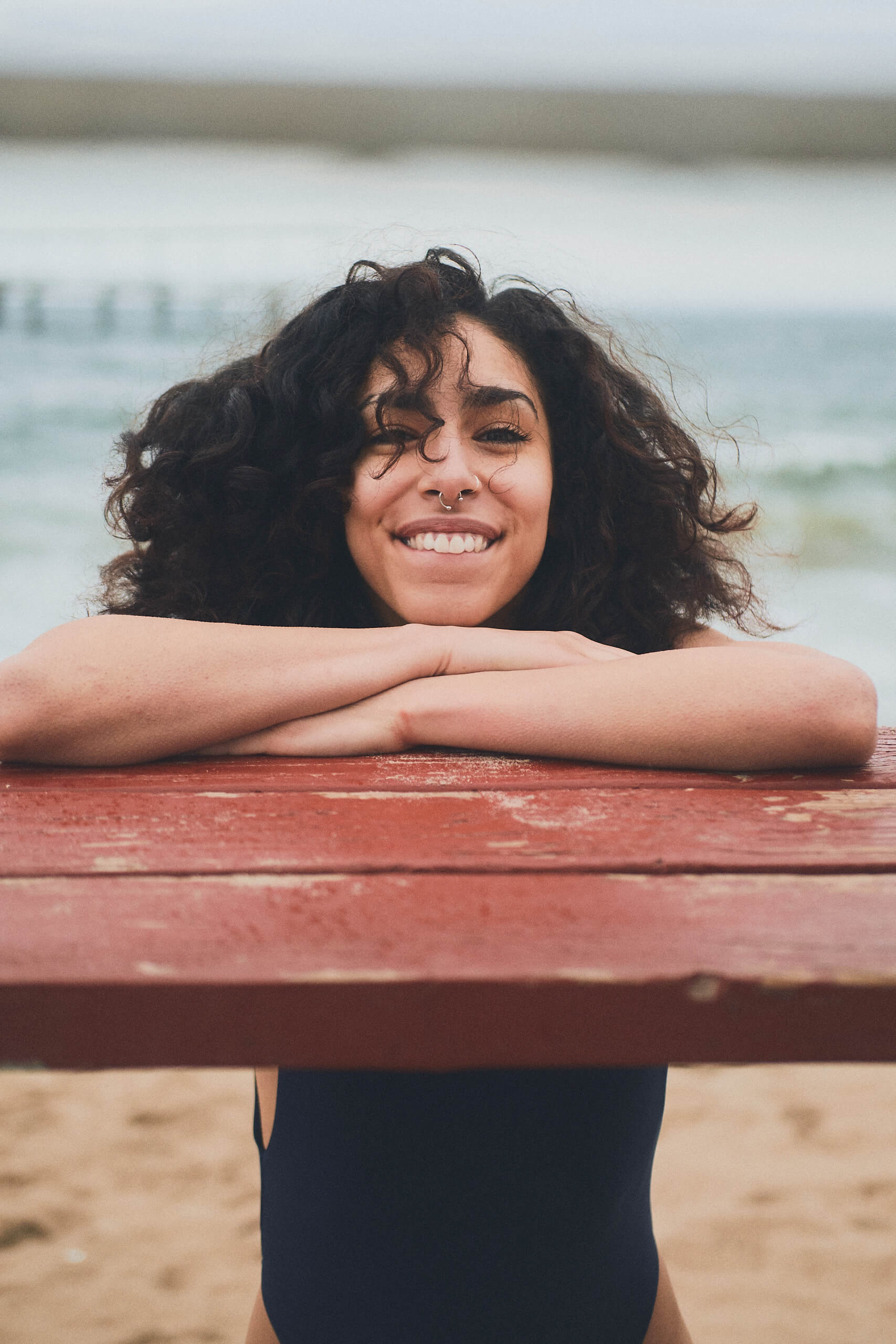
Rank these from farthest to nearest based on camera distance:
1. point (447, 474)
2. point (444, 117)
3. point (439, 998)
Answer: point (444, 117), point (447, 474), point (439, 998)

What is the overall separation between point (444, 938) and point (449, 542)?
3.44 feet

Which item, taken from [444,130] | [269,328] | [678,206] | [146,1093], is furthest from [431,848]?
[678,206]

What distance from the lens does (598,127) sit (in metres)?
13.4

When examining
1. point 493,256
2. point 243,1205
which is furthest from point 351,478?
point 493,256

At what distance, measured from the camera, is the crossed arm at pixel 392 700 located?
1090 mm

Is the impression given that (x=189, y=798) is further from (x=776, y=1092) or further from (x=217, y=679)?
(x=776, y=1092)

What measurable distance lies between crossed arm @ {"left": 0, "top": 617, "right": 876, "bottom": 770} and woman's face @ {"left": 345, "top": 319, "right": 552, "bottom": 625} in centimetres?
32

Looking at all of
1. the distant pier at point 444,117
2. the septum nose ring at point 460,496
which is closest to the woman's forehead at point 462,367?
the septum nose ring at point 460,496

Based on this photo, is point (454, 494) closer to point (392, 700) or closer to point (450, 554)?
point (450, 554)

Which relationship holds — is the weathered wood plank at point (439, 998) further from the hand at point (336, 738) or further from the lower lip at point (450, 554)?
the lower lip at point (450, 554)

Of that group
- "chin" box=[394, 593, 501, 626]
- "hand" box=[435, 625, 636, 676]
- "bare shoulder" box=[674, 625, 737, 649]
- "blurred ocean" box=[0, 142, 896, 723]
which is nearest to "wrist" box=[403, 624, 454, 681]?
"hand" box=[435, 625, 636, 676]

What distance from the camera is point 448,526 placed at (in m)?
1.56

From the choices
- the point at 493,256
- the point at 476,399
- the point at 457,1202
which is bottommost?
the point at 457,1202

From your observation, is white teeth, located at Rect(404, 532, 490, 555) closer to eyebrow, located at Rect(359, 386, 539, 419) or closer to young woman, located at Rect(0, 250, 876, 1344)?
young woman, located at Rect(0, 250, 876, 1344)
